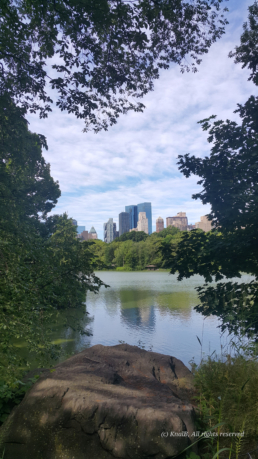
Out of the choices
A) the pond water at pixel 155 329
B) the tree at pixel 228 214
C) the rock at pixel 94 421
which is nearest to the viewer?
the rock at pixel 94 421

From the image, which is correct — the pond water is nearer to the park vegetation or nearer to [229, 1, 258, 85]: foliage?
the park vegetation

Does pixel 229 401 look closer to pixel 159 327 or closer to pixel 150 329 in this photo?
pixel 150 329

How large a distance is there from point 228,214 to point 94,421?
15.1 ft

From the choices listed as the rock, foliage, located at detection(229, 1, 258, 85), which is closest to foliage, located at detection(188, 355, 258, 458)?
the rock

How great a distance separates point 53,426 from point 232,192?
5282mm

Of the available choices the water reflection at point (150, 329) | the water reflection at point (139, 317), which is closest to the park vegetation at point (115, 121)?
the water reflection at point (150, 329)

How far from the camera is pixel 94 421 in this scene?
288 centimetres

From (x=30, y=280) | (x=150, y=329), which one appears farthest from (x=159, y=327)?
(x=30, y=280)

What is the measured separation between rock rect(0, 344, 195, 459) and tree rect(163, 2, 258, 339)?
8.96 ft

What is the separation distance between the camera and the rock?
2.71 metres

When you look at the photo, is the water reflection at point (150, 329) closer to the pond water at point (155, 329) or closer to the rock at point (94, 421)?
the pond water at point (155, 329)

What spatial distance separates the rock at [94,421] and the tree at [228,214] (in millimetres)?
2730

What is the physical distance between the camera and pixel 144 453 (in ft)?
8.82

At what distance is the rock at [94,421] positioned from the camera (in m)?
2.71
